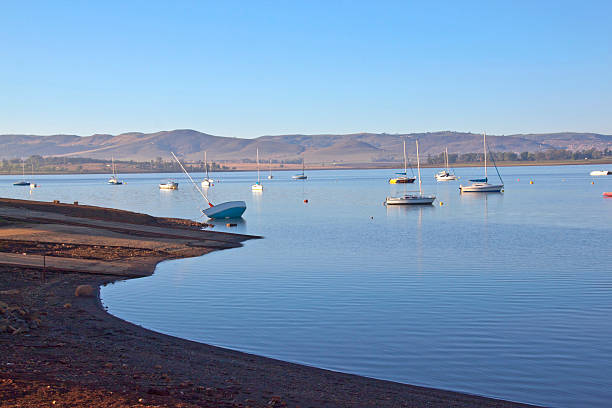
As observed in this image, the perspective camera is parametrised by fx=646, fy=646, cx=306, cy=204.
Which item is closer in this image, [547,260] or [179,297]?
[179,297]

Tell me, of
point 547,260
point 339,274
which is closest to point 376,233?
point 547,260

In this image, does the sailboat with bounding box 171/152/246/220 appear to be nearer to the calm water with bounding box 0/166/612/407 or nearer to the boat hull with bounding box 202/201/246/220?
the boat hull with bounding box 202/201/246/220

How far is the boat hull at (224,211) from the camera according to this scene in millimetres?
62000

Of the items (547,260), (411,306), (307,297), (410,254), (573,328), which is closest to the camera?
(573,328)

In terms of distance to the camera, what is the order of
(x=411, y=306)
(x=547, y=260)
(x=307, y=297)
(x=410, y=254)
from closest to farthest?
(x=411, y=306)
(x=307, y=297)
(x=547, y=260)
(x=410, y=254)

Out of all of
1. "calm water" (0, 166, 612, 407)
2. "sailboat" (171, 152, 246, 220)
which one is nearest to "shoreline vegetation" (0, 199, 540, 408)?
"calm water" (0, 166, 612, 407)

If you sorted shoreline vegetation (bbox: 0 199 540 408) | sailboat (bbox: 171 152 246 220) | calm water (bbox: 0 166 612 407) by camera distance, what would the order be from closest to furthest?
shoreline vegetation (bbox: 0 199 540 408)
calm water (bbox: 0 166 612 407)
sailboat (bbox: 171 152 246 220)

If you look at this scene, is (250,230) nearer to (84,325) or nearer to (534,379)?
(84,325)

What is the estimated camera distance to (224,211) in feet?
204

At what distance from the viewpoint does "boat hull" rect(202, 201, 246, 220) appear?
62000 millimetres

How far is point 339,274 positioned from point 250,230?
2571cm

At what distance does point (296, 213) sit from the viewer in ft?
245

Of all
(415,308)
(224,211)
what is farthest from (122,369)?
(224,211)

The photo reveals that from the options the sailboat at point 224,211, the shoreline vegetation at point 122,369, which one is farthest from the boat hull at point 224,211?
the shoreline vegetation at point 122,369
